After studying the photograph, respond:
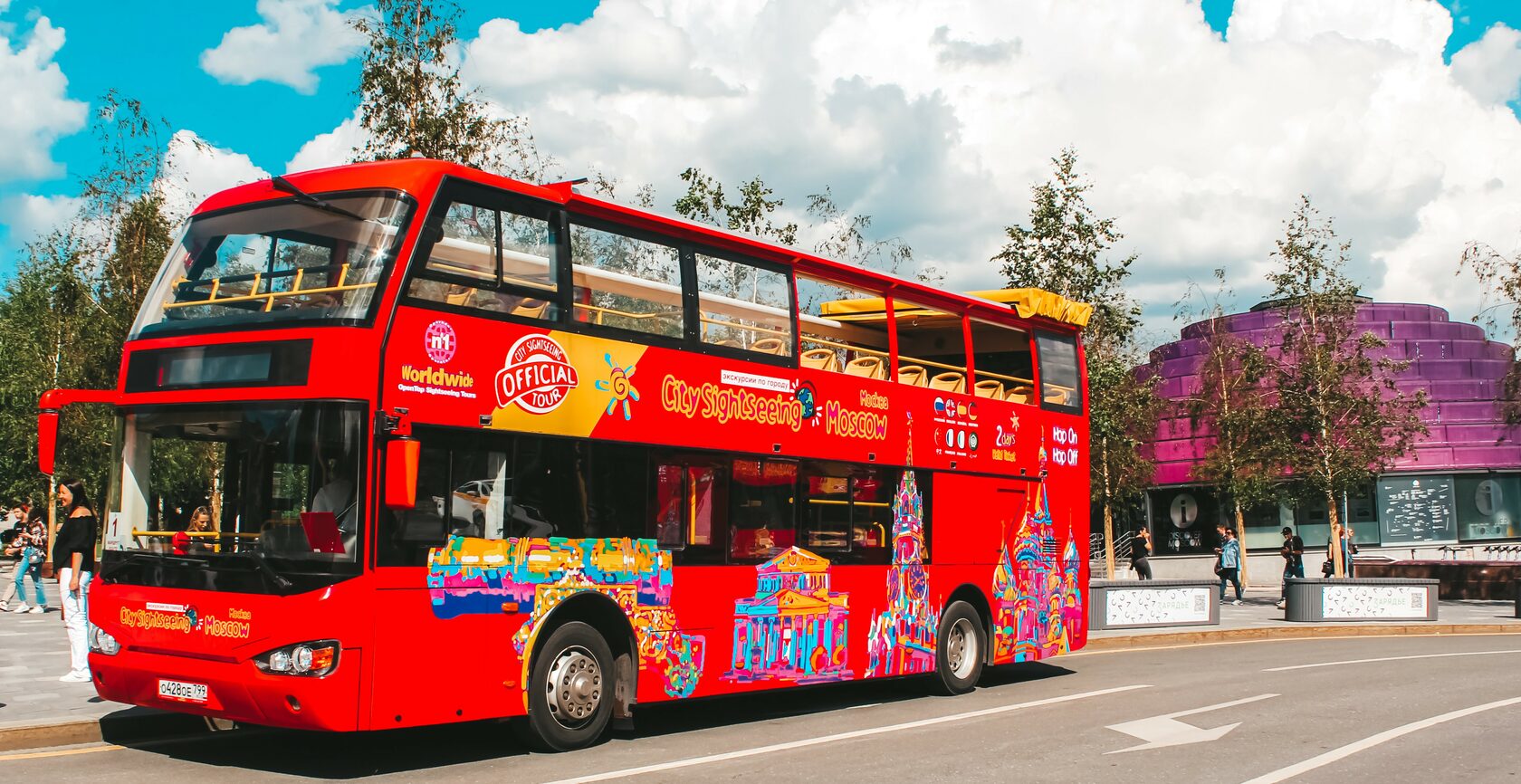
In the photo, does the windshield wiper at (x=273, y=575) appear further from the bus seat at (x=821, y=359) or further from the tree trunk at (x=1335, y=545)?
the tree trunk at (x=1335, y=545)

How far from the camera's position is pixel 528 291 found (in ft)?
32.5

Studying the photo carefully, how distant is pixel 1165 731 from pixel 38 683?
1021cm

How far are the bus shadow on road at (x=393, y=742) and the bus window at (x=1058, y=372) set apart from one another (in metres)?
4.63

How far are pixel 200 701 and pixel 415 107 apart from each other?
16.1 meters

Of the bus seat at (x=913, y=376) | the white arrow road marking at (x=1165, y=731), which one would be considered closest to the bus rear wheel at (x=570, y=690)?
the white arrow road marking at (x=1165, y=731)

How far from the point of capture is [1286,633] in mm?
24391

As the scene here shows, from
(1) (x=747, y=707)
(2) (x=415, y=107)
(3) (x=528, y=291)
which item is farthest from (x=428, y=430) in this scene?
(2) (x=415, y=107)

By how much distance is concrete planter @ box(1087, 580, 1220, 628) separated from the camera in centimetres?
2295

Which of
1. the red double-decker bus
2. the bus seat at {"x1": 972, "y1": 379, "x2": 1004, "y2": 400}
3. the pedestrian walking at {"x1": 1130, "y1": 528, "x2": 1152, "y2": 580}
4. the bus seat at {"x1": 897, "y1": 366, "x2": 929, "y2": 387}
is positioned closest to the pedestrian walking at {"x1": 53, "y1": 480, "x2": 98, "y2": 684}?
the red double-decker bus

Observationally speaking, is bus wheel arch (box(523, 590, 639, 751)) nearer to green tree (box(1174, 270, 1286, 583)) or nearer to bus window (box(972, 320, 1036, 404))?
bus window (box(972, 320, 1036, 404))

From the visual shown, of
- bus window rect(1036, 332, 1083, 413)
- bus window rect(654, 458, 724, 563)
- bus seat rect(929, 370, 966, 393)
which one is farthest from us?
bus window rect(1036, 332, 1083, 413)

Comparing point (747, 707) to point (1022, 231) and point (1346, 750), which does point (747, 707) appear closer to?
point (1346, 750)

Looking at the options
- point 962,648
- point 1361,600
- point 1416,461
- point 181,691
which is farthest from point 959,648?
point 1416,461

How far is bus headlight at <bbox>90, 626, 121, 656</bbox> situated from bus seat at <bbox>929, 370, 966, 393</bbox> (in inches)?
335
